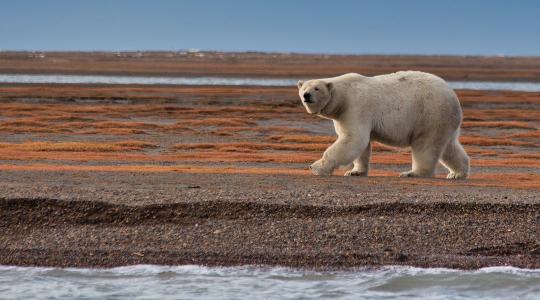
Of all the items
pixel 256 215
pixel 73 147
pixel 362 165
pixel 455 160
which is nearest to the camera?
pixel 256 215

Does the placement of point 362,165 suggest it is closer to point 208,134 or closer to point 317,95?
point 317,95

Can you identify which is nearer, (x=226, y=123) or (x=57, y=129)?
(x=57, y=129)

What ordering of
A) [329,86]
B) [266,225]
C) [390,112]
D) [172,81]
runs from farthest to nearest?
[172,81]
[390,112]
[329,86]
[266,225]

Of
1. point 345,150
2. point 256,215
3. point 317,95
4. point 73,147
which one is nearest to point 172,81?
point 73,147

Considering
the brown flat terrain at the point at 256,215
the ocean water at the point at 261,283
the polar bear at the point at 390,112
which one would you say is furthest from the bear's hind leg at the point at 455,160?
the ocean water at the point at 261,283

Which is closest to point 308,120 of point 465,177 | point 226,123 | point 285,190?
point 226,123

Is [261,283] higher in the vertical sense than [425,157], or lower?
lower

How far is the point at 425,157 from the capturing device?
62.5 feet

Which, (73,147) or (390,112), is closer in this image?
(390,112)

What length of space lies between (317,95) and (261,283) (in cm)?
653

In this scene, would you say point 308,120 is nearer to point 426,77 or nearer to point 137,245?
point 426,77

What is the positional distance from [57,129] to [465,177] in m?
19.2

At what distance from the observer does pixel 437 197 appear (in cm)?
1608

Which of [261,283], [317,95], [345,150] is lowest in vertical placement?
[261,283]
